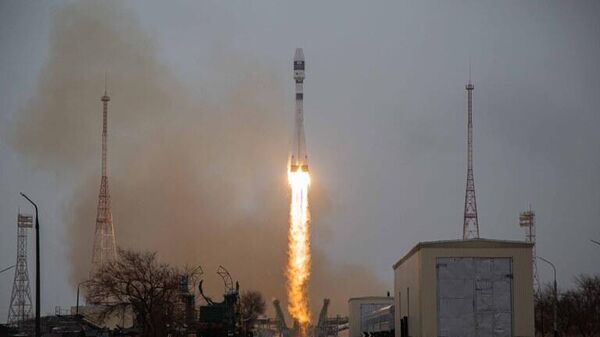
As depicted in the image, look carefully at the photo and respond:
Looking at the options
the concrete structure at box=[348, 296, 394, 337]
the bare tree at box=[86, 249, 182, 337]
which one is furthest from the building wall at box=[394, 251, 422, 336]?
the concrete structure at box=[348, 296, 394, 337]

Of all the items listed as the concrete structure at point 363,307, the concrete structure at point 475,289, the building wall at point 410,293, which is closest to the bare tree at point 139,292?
the building wall at point 410,293

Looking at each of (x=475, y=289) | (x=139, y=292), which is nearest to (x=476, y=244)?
(x=475, y=289)

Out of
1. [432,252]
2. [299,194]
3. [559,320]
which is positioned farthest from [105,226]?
[432,252]

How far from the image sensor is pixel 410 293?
263 feet

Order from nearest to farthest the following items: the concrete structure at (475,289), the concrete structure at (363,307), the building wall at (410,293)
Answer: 1. the concrete structure at (475,289)
2. the building wall at (410,293)
3. the concrete structure at (363,307)

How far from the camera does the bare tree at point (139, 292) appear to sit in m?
88.8

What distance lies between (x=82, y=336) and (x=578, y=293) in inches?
2190

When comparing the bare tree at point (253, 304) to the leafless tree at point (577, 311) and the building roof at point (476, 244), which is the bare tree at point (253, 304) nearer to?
the leafless tree at point (577, 311)

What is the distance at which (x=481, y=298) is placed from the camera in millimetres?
68875

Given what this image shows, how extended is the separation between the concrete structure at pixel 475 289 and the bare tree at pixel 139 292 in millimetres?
26095

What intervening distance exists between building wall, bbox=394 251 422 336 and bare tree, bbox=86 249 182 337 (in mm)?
18091

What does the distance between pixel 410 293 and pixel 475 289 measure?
11752mm

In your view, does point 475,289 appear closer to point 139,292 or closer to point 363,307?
point 139,292

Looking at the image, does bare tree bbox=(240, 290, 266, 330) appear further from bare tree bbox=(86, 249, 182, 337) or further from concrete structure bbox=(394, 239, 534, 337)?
concrete structure bbox=(394, 239, 534, 337)
